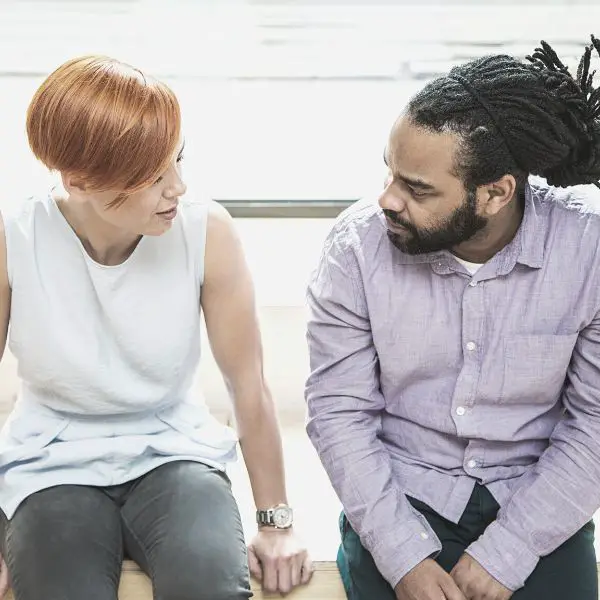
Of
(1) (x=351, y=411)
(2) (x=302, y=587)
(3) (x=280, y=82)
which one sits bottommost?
(2) (x=302, y=587)

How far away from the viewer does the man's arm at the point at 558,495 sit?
59.9 inches

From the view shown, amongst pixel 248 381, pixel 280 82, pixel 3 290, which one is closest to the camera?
pixel 3 290

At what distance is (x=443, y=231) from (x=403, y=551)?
52cm

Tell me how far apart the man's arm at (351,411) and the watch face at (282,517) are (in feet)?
0.46

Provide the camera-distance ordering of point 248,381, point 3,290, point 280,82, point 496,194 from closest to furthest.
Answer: point 496,194 → point 3,290 → point 248,381 → point 280,82

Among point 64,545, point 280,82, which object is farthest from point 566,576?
point 280,82

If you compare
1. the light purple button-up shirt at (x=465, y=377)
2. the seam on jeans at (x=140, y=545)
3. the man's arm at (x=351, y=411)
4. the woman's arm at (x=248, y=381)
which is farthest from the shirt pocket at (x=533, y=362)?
the seam on jeans at (x=140, y=545)

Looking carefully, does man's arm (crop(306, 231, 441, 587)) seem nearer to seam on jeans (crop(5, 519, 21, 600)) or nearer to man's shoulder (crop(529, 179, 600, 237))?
man's shoulder (crop(529, 179, 600, 237))

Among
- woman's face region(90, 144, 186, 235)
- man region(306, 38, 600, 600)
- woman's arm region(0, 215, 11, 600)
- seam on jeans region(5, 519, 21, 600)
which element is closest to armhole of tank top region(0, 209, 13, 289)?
woman's arm region(0, 215, 11, 600)

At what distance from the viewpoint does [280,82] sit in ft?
7.81

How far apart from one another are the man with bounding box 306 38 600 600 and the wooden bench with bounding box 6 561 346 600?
35 mm

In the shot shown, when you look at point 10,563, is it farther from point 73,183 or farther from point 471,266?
point 471,266

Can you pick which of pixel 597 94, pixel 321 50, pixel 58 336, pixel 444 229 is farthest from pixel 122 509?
pixel 321 50

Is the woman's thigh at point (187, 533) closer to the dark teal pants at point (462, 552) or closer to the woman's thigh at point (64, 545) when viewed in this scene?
Result: the woman's thigh at point (64, 545)
